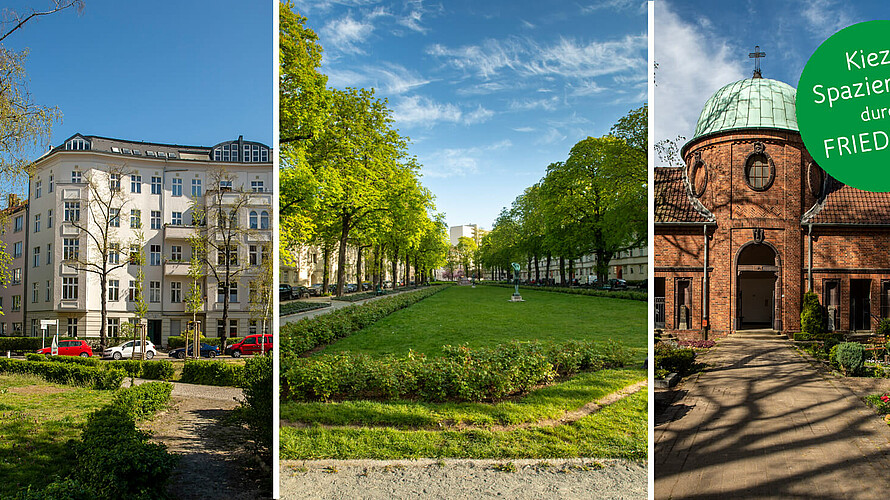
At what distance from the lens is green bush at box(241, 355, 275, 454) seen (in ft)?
13.2

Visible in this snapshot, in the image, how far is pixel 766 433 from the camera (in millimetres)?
3234

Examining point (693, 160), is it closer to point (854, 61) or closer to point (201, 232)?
point (854, 61)

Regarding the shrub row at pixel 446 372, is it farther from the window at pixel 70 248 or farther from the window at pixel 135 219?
→ the window at pixel 70 248

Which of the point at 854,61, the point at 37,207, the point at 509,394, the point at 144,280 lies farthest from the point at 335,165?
the point at 854,61

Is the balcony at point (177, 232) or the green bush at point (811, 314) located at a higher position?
the balcony at point (177, 232)

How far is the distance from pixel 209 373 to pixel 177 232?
1.52 meters

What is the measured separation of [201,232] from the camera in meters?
4.57

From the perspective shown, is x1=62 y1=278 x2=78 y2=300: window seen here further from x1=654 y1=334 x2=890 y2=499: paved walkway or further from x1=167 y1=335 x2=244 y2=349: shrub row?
x1=654 y1=334 x2=890 y2=499: paved walkway

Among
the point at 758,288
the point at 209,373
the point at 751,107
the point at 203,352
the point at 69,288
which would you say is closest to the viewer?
the point at 758,288

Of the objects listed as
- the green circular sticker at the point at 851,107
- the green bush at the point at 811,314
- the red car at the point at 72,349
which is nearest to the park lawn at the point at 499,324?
the green bush at the point at 811,314

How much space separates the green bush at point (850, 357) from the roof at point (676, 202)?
1.29 metres

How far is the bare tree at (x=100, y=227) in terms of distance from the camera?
13.9 ft

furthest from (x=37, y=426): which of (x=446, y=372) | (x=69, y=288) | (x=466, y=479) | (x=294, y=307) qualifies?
(x=466, y=479)

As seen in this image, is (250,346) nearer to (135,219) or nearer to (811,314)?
(135,219)
